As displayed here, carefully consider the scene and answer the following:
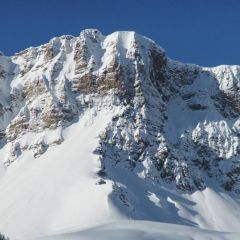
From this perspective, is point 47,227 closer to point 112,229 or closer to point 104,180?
point 104,180

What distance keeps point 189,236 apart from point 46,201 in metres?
66.6

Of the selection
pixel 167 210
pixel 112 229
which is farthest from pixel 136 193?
pixel 112 229

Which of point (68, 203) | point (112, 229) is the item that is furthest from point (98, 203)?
point (112, 229)

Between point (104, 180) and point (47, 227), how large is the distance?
19.8 meters

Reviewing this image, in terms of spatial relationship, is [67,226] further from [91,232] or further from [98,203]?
[91,232]

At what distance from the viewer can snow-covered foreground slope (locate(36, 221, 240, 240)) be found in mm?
123750

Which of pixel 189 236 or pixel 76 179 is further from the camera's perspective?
pixel 76 179

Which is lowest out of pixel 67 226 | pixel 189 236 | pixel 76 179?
pixel 189 236

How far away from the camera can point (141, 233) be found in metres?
129

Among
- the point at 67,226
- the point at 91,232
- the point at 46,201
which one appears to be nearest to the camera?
the point at 91,232

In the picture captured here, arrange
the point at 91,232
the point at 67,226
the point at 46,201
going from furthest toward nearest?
the point at 46,201
the point at 67,226
the point at 91,232

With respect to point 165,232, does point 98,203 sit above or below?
above

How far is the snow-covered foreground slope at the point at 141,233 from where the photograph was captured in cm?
12375

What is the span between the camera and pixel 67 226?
178625mm
